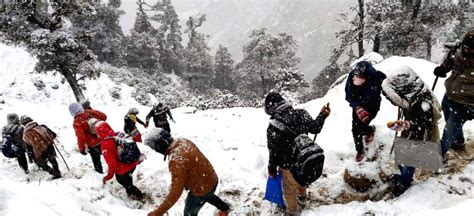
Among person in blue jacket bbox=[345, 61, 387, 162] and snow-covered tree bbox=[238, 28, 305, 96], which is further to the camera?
snow-covered tree bbox=[238, 28, 305, 96]

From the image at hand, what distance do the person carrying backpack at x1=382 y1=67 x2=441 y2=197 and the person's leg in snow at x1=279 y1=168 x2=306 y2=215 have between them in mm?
1556

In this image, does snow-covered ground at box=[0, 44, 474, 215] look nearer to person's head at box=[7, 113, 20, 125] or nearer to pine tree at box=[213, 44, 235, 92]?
person's head at box=[7, 113, 20, 125]

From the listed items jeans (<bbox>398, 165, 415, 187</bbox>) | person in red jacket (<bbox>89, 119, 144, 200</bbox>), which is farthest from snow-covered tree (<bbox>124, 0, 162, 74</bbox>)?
jeans (<bbox>398, 165, 415, 187</bbox>)

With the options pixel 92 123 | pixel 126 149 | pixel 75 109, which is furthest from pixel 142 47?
pixel 126 149

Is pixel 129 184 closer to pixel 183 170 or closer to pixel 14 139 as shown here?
pixel 183 170

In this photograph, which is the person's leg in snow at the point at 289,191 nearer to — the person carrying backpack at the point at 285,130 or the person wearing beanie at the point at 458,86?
the person carrying backpack at the point at 285,130

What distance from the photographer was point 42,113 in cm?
1600

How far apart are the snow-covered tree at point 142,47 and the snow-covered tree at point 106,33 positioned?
4.70 feet

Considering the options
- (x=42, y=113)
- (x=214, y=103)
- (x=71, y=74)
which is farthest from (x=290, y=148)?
(x=214, y=103)

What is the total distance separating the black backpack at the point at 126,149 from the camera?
246 inches

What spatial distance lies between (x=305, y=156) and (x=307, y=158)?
4cm

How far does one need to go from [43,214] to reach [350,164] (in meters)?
4.75

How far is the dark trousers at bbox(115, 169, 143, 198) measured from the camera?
6519 millimetres

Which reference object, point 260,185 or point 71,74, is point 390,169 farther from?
point 71,74
